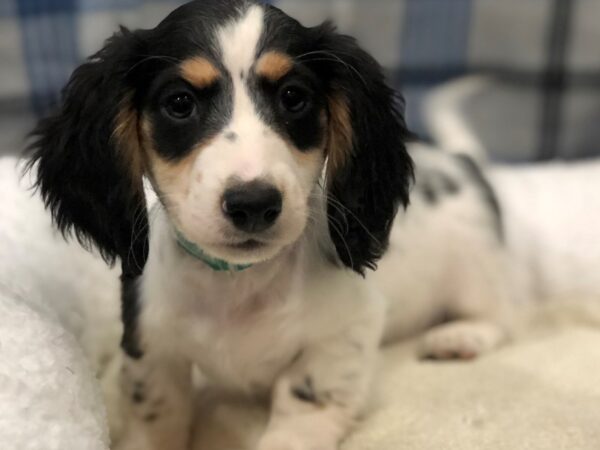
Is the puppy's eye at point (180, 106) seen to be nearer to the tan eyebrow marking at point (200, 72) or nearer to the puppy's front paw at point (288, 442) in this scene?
the tan eyebrow marking at point (200, 72)

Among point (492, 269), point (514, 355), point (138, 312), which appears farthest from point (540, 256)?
point (138, 312)

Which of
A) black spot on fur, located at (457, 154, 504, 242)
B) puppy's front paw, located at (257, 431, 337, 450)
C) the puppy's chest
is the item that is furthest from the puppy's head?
black spot on fur, located at (457, 154, 504, 242)

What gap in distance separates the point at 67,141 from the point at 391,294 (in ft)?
2.61

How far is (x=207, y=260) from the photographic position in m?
1.30

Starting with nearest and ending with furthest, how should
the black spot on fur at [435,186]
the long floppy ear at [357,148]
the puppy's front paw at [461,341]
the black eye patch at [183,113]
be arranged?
the black eye patch at [183,113] → the long floppy ear at [357,148] → the puppy's front paw at [461,341] → the black spot on fur at [435,186]

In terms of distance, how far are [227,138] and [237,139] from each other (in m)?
0.02

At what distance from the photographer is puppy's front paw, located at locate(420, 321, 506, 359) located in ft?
5.57

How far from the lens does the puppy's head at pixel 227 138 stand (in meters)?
1.08

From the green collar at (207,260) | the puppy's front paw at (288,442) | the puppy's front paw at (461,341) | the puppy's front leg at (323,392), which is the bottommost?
the puppy's front paw at (461,341)

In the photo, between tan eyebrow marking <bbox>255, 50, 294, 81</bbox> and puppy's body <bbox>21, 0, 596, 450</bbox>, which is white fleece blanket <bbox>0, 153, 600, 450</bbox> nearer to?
puppy's body <bbox>21, 0, 596, 450</bbox>

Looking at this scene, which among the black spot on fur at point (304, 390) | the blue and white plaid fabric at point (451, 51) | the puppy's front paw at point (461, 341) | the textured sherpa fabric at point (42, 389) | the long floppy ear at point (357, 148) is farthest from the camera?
the blue and white plaid fabric at point (451, 51)

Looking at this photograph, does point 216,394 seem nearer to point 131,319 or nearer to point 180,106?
point 131,319

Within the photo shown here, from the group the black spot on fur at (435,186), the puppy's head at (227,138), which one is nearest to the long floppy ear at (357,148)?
the puppy's head at (227,138)

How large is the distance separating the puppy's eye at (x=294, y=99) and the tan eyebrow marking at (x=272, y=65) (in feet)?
0.09
